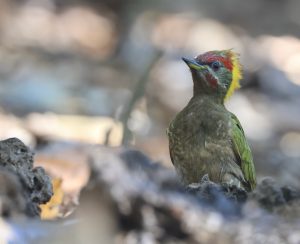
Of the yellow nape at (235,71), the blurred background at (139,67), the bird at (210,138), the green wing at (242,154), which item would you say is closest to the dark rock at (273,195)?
the bird at (210,138)

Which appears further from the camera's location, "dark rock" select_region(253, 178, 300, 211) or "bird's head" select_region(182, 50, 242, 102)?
"bird's head" select_region(182, 50, 242, 102)

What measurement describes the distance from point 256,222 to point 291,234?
0.30 ft

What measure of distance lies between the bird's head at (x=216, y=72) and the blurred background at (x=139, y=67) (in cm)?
127

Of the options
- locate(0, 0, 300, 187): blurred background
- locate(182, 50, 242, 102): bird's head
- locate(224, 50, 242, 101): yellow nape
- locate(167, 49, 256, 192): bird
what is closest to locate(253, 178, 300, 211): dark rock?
locate(167, 49, 256, 192): bird

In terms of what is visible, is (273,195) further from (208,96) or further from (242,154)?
(208,96)

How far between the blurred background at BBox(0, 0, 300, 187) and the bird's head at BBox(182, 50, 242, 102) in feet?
4.16

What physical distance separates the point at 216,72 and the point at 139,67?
5.89 m

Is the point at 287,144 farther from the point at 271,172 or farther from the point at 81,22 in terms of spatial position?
the point at 81,22

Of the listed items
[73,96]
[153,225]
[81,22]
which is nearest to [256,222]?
[153,225]

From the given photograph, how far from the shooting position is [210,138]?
5570mm

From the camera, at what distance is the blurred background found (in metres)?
8.91

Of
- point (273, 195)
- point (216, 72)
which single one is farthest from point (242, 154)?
point (273, 195)

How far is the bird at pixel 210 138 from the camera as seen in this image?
5.41 m

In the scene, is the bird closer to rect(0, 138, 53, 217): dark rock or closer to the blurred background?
the blurred background
